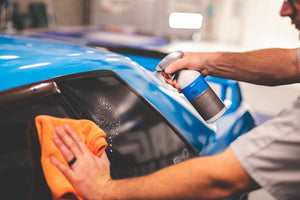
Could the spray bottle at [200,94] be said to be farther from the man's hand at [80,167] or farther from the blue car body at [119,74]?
the man's hand at [80,167]

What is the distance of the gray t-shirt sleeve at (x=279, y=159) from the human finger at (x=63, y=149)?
0.48 m

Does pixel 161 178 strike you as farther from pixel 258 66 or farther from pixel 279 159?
pixel 258 66

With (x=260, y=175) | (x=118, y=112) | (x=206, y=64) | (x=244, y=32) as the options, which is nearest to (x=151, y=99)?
(x=118, y=112)

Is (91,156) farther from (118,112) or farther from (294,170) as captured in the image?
(294,170)

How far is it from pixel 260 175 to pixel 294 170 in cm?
8

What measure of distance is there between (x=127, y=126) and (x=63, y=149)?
13.7 inches

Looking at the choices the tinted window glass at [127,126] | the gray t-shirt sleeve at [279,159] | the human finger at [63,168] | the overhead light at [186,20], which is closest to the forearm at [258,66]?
the tinted window glass at [127,126]

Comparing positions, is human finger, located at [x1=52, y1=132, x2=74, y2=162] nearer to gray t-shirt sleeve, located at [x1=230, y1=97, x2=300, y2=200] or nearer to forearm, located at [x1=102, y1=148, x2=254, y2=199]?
forearm, located at [x1=102, y1=148, x2=254, y2=199]

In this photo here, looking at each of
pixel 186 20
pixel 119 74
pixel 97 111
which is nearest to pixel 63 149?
pixel 97 111

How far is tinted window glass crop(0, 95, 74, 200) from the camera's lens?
0.78 metres

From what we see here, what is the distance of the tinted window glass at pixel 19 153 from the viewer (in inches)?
30.8

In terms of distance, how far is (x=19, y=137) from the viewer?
2.64ft

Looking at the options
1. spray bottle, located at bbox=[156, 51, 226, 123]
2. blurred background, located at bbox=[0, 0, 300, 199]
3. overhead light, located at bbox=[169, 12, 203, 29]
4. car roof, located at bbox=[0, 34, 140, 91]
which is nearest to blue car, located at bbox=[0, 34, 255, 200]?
car roof, located at bbox=[0, 34, 140, 91]

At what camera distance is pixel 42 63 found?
956 mm
